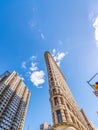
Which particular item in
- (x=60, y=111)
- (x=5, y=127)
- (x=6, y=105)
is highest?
(x=6, y=105)

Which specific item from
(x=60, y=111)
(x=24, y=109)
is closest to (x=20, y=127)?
(x=24, y=109)

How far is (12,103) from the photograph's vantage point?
94.4 metres

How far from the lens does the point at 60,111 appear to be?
22641 millimetres

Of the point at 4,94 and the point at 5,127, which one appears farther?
the point at 4,94

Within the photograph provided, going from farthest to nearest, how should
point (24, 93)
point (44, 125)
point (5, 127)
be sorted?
point (44, 125) → point (24, 93) → point (5, 127)

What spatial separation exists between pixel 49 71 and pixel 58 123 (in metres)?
17.6

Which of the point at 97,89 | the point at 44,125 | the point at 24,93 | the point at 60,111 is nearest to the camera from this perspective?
the point at 97,89

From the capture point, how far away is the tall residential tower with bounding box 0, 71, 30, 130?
80.9 meters

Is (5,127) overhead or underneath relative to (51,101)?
overhead

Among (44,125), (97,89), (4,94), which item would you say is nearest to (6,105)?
(4,94)

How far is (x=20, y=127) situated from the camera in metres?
92.5

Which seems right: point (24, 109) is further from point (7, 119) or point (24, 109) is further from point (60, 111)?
point (60, 111)

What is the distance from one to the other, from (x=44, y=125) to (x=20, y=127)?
1917 inches

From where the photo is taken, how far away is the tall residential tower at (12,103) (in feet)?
266
